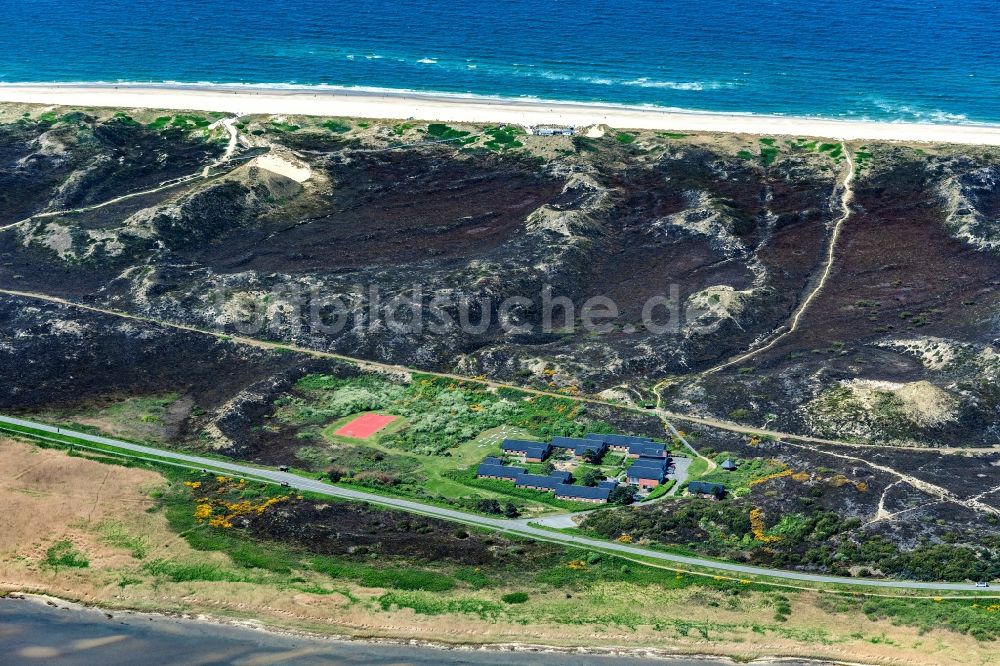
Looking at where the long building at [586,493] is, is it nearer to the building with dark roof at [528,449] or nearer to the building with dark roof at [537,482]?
the building with dark roof at [537,482]

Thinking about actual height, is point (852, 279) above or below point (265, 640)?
above

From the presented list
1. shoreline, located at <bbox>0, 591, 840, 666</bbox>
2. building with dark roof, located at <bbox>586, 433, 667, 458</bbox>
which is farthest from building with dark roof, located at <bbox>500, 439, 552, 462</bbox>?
shoreline, located at <bbox>0, 591, 840, 666</bbox>

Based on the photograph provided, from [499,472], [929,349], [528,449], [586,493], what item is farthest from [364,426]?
[929,349]

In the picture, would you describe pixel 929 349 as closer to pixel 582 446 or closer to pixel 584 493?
pixel 582 446

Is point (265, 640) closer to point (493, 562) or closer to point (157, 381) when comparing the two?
point (493, 562)

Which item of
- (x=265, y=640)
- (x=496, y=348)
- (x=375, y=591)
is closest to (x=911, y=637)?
(x=375, y=591)
